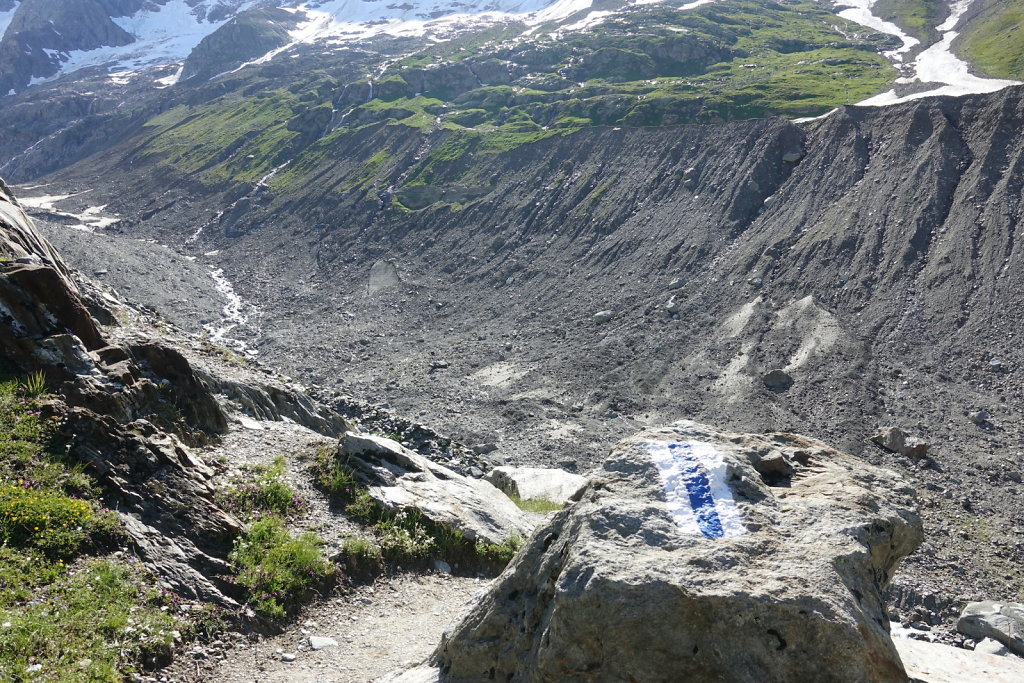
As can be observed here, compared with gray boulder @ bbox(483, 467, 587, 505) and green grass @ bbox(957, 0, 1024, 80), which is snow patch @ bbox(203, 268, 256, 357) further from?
green grass @ bbox(957, 0, 1024, 80)

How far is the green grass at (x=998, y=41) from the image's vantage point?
73062 mm

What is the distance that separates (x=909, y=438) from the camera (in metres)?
36.9

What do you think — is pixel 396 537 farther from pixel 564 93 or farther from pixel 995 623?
pixel 564 93

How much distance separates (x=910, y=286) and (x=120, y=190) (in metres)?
114

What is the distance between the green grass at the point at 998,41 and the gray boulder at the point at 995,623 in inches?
2624

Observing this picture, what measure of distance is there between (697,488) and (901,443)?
3447cm

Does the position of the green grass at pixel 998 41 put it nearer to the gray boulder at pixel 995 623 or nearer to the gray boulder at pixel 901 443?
the gray boulder at pixel 901 443

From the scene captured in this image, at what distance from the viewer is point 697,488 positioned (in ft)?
23.5

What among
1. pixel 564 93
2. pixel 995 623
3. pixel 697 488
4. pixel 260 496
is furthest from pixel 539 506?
pixel 564 93

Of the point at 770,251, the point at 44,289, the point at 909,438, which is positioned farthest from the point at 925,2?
the point at 44,289

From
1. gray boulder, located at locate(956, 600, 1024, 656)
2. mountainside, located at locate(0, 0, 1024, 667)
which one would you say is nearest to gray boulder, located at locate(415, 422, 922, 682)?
gray boulder, located at locate(956, 600, 1024, 656)

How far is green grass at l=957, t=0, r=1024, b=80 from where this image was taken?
240ft

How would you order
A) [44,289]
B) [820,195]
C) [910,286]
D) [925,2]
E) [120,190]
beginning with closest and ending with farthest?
[44,289]
[910,286]
[820,195]
[120,190]
[925,2]

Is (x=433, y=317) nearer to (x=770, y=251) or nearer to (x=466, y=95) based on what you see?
(x=770, y=251)
